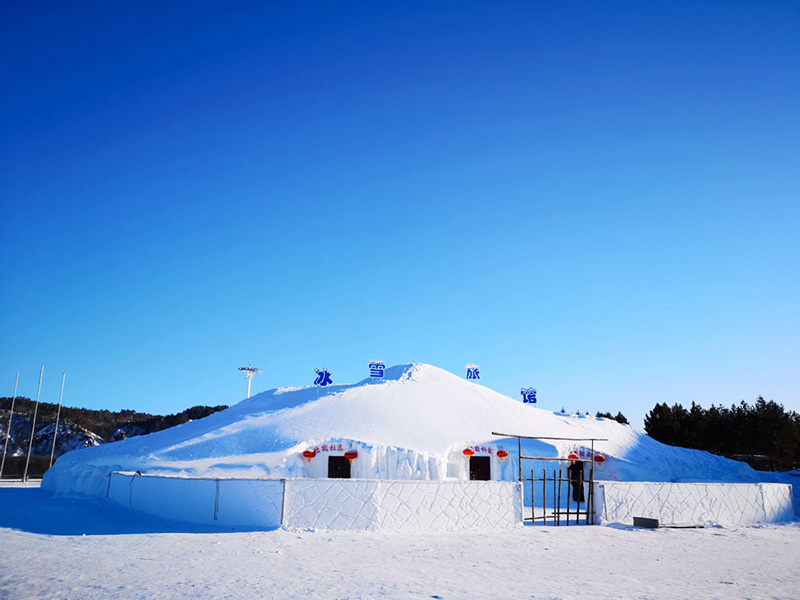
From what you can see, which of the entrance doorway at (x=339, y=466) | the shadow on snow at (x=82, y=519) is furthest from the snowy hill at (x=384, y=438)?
the shadow on snow at (x=82, y=519)

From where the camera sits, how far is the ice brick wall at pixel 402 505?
17.2 metres

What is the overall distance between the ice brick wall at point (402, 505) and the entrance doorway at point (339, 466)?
6.49 m

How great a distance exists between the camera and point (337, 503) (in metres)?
17.4

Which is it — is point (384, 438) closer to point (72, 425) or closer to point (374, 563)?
point (374, 563)

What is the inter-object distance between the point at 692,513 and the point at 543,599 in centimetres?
1558

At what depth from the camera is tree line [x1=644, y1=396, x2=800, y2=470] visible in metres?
42.9

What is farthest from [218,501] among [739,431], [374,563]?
[739,431]

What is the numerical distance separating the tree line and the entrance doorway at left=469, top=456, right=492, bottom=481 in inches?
1092

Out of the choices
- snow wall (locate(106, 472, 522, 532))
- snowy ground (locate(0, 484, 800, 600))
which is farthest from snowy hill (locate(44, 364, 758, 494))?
snowy ground (locate(0, 484, 800, 600))

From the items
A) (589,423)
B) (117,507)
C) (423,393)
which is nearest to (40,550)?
(117,507)

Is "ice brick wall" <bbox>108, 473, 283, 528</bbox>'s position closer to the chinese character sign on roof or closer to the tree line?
the chinese character sign on roof

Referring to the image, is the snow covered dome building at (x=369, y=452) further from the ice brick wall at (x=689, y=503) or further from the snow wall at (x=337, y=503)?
the ice brick wall at (x=689, y=503)

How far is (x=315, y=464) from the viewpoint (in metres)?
24.1

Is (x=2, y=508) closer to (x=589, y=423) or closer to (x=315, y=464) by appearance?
(x=315, y=464)
